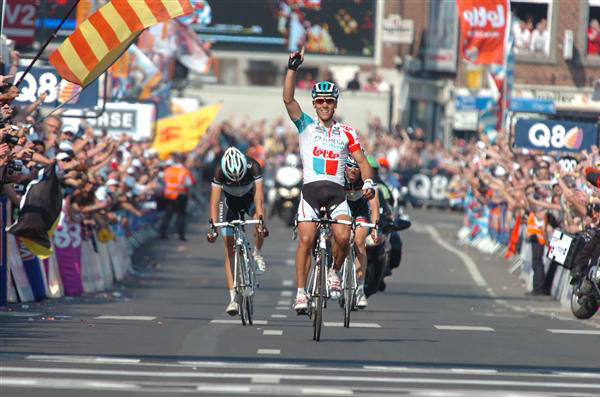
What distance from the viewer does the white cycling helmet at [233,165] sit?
51.1 feet

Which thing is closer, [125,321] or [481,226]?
[125,321]

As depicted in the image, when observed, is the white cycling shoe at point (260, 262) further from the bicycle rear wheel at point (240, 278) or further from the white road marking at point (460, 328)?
the white road marking at point (460, 328)

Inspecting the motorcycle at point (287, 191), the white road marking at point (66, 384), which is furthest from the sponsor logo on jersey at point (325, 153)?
the motorcycle at point (287, 191)

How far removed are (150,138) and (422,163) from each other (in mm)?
A: 23770

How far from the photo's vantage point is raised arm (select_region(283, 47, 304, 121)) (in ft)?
46.8

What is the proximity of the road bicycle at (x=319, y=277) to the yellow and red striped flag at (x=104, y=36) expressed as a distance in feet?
15.0

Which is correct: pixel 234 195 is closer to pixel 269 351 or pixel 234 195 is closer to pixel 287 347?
pixel 287 347

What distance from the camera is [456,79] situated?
66.9 meters

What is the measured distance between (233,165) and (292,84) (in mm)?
1299

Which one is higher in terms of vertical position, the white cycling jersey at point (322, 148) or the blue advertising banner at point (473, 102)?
the white cycling jersey at point (322, 148)

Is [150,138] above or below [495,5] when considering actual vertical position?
below

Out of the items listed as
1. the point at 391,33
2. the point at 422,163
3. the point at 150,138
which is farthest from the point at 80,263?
the point at 391,33

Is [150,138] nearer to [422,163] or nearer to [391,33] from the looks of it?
[422,163]

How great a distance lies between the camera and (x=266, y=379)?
1147 centimetres
